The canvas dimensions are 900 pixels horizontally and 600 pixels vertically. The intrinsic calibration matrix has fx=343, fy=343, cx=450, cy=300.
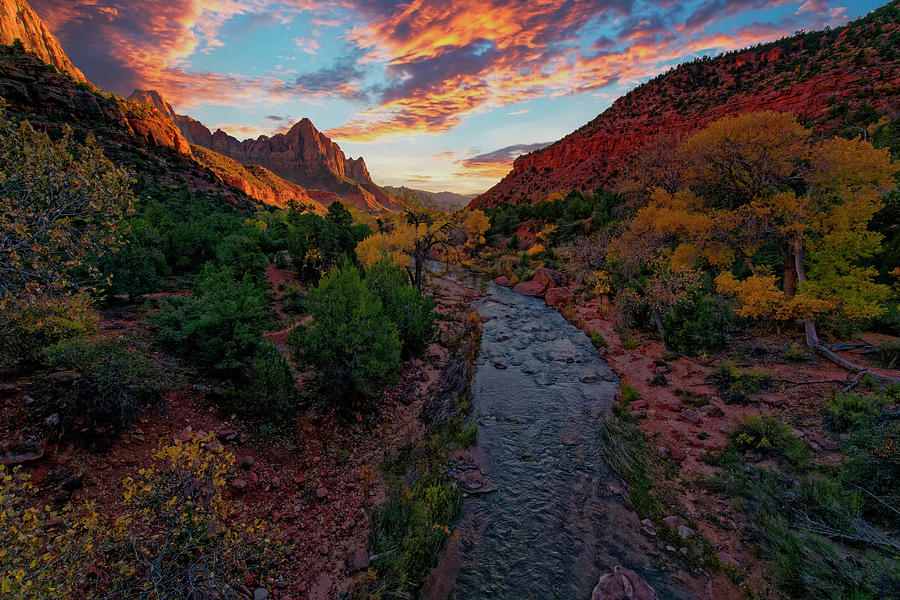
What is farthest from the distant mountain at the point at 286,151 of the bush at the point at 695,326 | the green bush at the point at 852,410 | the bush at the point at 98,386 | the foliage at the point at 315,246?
the green bush at the point at 852,410

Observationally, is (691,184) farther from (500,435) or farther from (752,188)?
(500,435)

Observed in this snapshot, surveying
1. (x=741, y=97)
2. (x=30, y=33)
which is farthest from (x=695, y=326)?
(x=30, y=33)

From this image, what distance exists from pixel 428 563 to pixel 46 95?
5996 cm

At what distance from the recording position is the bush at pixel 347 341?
1031 cm

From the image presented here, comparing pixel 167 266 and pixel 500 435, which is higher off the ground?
pixel 167 266

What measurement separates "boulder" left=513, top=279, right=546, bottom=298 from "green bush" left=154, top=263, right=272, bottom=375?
22.6m

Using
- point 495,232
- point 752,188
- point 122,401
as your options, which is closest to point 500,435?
point 122,401

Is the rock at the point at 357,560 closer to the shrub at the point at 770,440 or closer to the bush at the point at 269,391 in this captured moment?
the bush at the point at 269,391

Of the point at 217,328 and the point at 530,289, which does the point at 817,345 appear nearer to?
the point at 530,289

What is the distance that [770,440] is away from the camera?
9.61 m

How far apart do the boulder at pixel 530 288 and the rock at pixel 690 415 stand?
1756 centimetres

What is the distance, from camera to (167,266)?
728 inches

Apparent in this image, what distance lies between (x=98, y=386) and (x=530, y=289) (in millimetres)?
27140

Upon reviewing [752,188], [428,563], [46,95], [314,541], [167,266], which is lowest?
[428,563]
